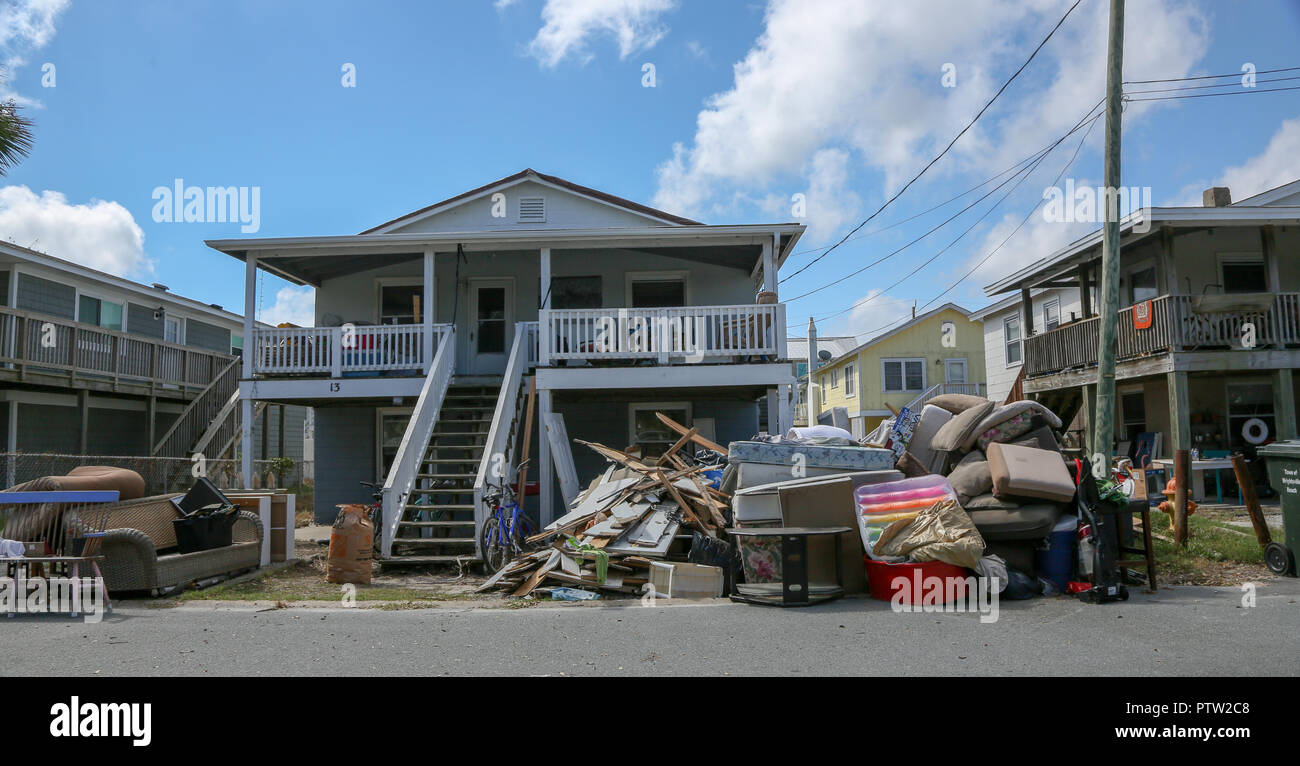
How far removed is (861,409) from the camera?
33750 millimetres

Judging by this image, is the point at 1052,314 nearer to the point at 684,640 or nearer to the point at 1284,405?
the point at 1284,405

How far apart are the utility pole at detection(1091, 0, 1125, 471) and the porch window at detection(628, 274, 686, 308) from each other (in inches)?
323

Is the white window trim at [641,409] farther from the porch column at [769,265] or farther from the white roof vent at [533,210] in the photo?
the white roof vent at [533,210]

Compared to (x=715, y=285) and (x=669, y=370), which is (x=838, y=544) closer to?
(x=669, y=370)

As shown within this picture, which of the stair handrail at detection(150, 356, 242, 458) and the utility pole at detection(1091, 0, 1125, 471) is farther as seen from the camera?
the stair handrail at detection(150, 356, 242, 458)

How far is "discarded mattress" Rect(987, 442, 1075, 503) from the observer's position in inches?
311

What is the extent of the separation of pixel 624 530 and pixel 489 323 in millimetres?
8511

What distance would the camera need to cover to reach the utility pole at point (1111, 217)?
394 inches

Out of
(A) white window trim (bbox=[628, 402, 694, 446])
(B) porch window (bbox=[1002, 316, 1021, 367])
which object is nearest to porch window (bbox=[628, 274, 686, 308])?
(A) white window trim (bbox=[628, 402, 694, 446])

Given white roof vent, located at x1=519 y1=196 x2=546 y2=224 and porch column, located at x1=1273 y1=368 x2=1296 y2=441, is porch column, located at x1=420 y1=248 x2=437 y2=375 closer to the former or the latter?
white roof vent, located at x1=519 y1=196 x2=546 y2=224

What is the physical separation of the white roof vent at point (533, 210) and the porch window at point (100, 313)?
10.8 metres

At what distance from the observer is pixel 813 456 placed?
954cm
